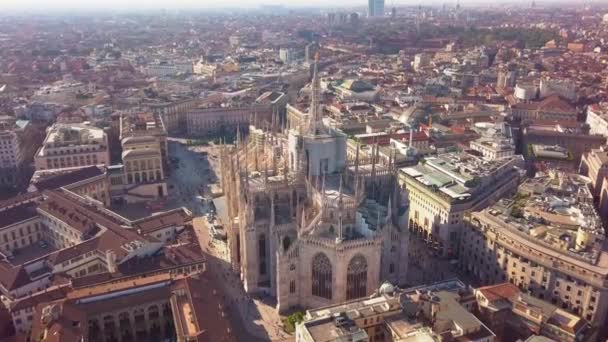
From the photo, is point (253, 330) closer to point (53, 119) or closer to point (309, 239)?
point (309, 239)

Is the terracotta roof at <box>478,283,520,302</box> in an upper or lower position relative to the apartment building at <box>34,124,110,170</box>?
lower

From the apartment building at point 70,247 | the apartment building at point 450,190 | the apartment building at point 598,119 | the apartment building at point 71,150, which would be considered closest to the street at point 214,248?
the apartment building at point 70,247

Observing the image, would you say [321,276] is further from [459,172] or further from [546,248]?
[459,172]

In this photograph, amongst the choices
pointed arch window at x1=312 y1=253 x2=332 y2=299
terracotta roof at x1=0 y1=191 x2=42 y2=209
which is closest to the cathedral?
pointed arch window at x1=312 y1=253 x2=332 y2=299

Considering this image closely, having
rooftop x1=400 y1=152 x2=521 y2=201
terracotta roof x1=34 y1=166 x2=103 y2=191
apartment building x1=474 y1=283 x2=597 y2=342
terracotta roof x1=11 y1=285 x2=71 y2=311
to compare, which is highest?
rooftop x1=400 y1=152 x2=521 y2=201

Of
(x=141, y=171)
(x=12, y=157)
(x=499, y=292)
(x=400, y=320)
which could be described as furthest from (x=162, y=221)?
(x=12, y=157)

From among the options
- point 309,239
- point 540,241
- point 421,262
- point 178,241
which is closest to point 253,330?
point 309,239

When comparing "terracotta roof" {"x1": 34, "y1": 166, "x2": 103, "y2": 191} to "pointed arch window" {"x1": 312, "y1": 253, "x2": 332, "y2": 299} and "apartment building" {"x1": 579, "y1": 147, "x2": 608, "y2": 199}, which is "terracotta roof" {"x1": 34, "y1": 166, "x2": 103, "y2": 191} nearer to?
"pointed arch window" {"x1": 312, "y1": 253, "x2": 332, "y2": 299}
